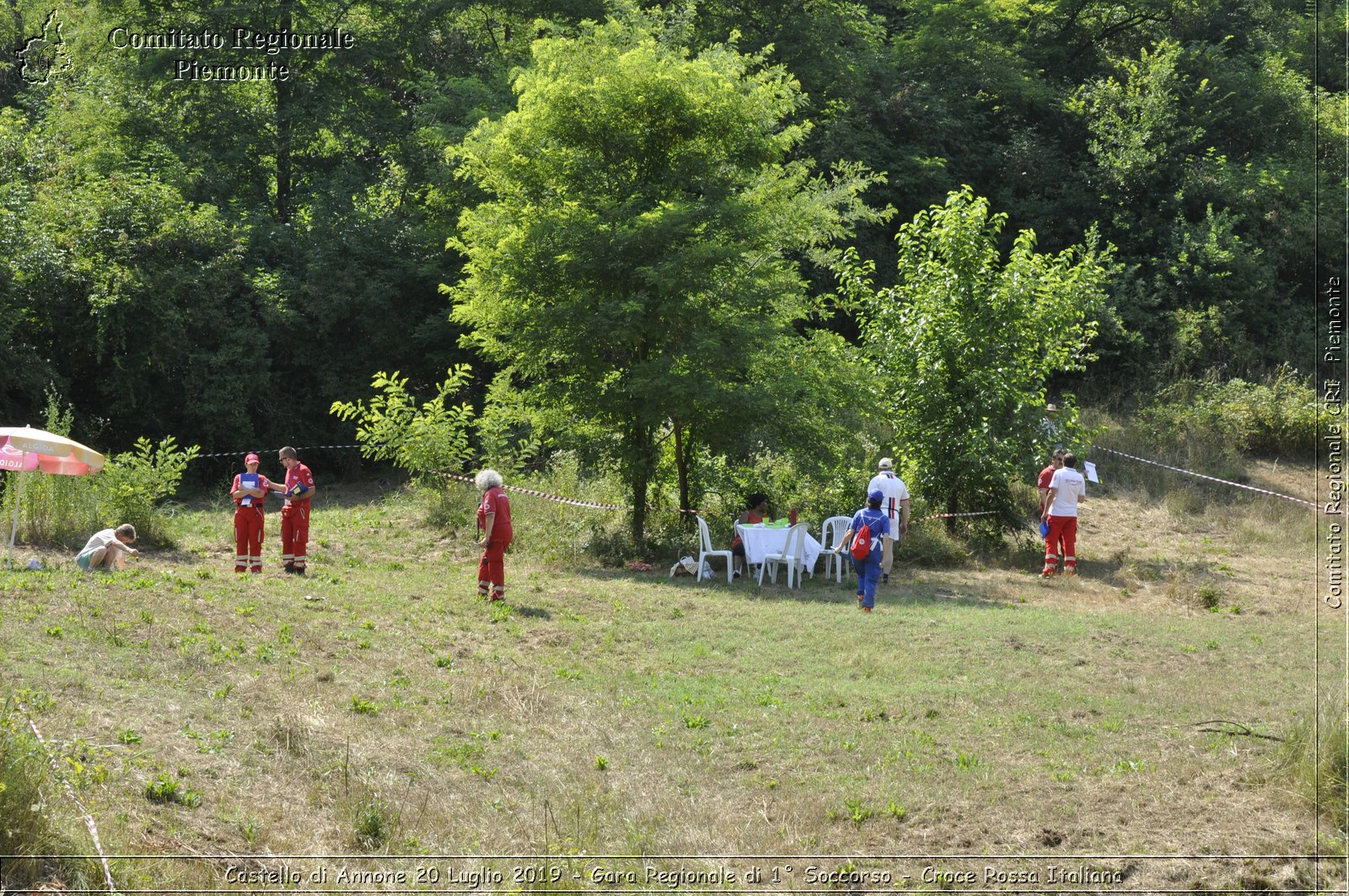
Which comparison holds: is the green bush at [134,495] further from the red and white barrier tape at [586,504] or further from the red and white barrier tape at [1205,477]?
the red and white barrier tape at [1205,477]

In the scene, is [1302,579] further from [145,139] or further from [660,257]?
[145,139]

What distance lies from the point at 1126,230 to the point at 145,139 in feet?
80.2

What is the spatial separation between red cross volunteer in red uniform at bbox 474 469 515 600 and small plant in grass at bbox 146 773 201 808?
594 cm

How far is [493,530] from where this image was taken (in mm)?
13180

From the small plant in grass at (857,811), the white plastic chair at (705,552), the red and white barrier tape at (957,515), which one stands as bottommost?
the small plant in grass at (857,811)

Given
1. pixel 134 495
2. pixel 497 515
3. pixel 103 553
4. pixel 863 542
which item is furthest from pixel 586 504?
pixel 103 553

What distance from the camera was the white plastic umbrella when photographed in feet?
43.4

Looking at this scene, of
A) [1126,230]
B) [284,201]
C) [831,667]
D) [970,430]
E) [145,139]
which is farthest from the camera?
[1126,230]

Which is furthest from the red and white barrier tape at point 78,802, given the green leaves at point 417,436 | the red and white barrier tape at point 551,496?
the green leaves at point 417,436

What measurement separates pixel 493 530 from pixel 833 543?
5.28 m

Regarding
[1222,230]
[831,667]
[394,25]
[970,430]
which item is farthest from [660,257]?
[1222,230]

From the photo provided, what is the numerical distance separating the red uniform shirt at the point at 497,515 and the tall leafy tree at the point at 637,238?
131 inches

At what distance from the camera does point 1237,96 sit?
32438mm

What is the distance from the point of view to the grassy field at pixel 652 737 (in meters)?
7.07
